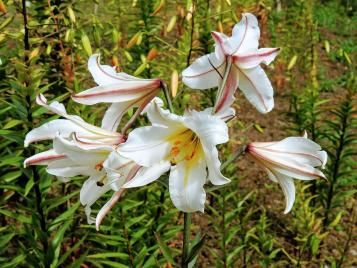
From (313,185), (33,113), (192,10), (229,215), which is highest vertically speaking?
(192,10)

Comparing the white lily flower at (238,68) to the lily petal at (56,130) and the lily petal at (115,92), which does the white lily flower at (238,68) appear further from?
the lily petal at (56,130)

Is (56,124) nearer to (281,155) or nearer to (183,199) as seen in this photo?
(183,199)

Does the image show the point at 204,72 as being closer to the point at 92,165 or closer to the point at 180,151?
the point at 180,151

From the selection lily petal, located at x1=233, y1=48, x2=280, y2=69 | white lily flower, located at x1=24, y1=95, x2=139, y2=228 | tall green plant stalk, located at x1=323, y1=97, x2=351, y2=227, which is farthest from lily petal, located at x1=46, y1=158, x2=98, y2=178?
tall green plant stalk, located at x1=323, y1=97, x2=351, y2=227

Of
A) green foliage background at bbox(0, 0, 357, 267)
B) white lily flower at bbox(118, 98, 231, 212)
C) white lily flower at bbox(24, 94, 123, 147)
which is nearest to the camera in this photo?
white lily flower at bbox(118, 98, 231, 212)

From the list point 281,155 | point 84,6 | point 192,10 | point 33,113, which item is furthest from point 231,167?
point 84,6

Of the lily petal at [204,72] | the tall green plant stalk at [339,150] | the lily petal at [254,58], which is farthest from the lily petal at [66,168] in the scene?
the tall green plant stalk at [339,150]

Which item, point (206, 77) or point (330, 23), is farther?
point (330, 23)

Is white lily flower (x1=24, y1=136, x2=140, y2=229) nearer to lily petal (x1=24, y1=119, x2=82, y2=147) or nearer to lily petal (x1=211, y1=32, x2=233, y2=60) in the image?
lily petal (x1=24, y1=119, x2=82, y2=147)
